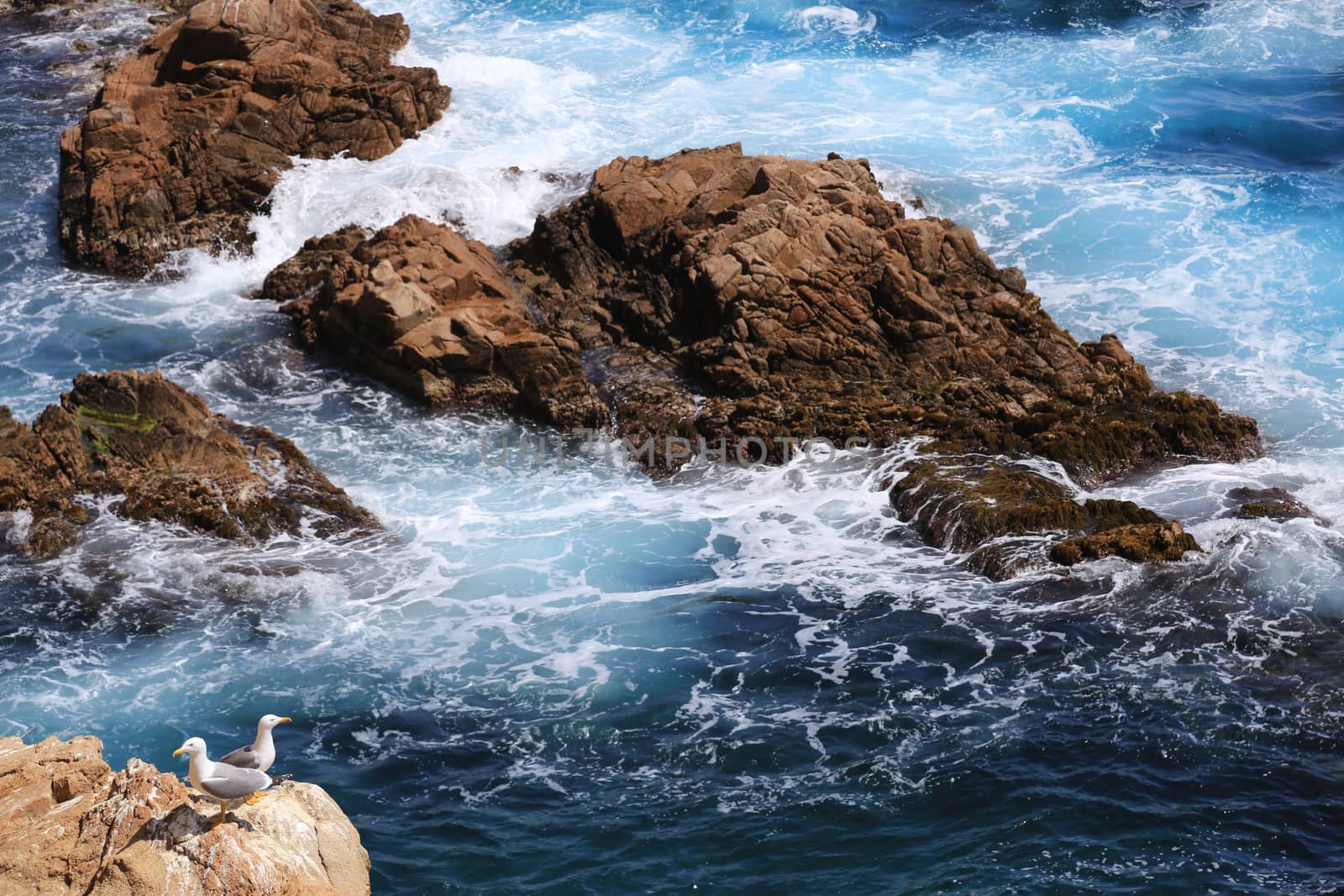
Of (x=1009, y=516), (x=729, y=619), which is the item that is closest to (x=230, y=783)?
(x=729, y=619)

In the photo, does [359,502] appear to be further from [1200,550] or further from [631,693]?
[1200,550]

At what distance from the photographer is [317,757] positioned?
14.3 meters

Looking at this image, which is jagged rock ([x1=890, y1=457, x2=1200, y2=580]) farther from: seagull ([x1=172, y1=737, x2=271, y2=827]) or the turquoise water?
seagull ([x1=172, y1=737, x2=271, y2=827])

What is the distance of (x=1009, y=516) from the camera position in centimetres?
1812

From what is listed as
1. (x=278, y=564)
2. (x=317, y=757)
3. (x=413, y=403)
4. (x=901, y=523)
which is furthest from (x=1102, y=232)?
(x=317, y=757)

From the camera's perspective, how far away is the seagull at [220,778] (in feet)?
31.3

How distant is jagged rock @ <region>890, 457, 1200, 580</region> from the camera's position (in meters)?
17.4

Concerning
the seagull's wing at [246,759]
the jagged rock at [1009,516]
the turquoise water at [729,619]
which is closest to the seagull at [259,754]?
the seagull's wing at [246,759]

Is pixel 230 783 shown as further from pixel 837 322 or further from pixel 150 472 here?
pixel 837 322

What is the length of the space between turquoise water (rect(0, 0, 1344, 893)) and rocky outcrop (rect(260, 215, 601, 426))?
0.62 m

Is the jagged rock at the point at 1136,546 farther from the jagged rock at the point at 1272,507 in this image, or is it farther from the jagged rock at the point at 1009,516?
the jagged rock at the point at 1272,507

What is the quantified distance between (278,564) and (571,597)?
4111 mm

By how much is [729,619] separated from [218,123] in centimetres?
1775

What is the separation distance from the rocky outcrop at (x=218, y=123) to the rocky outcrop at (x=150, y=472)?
8154 millimetres
